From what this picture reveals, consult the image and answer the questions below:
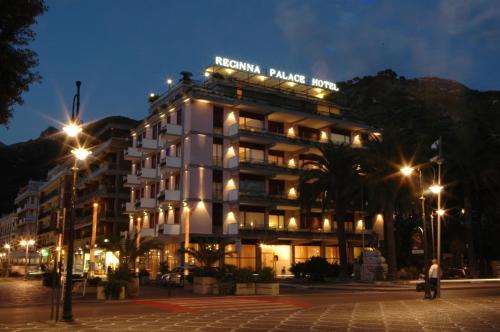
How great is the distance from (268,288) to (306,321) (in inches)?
539

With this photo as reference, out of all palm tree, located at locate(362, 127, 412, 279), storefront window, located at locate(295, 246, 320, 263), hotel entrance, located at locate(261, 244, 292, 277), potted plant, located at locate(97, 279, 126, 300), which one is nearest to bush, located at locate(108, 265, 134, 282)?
potted plant, located at locate(97, 279, 126, 300)

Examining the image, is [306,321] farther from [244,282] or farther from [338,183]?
[338,183]

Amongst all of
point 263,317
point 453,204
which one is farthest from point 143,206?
point 263,317

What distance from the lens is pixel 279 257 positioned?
194ft

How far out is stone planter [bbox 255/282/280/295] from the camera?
29.9 m

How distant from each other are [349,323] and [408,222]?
48781 millimetres

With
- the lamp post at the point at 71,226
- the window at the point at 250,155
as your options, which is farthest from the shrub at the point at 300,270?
the lamp post at the point at 71,226

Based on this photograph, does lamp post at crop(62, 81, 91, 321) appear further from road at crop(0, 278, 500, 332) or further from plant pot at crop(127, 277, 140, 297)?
plant pot at crop(127, 277, 140, 297)

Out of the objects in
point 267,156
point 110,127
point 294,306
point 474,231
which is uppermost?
point 110,127

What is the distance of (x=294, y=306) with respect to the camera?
22328 mm

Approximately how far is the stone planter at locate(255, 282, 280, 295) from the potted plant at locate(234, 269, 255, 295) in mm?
463

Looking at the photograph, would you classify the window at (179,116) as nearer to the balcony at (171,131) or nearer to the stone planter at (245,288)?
the balcony at (171,131)

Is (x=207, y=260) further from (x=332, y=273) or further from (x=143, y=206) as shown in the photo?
(x=143, y=206)

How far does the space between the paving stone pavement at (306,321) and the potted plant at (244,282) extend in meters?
9.68
